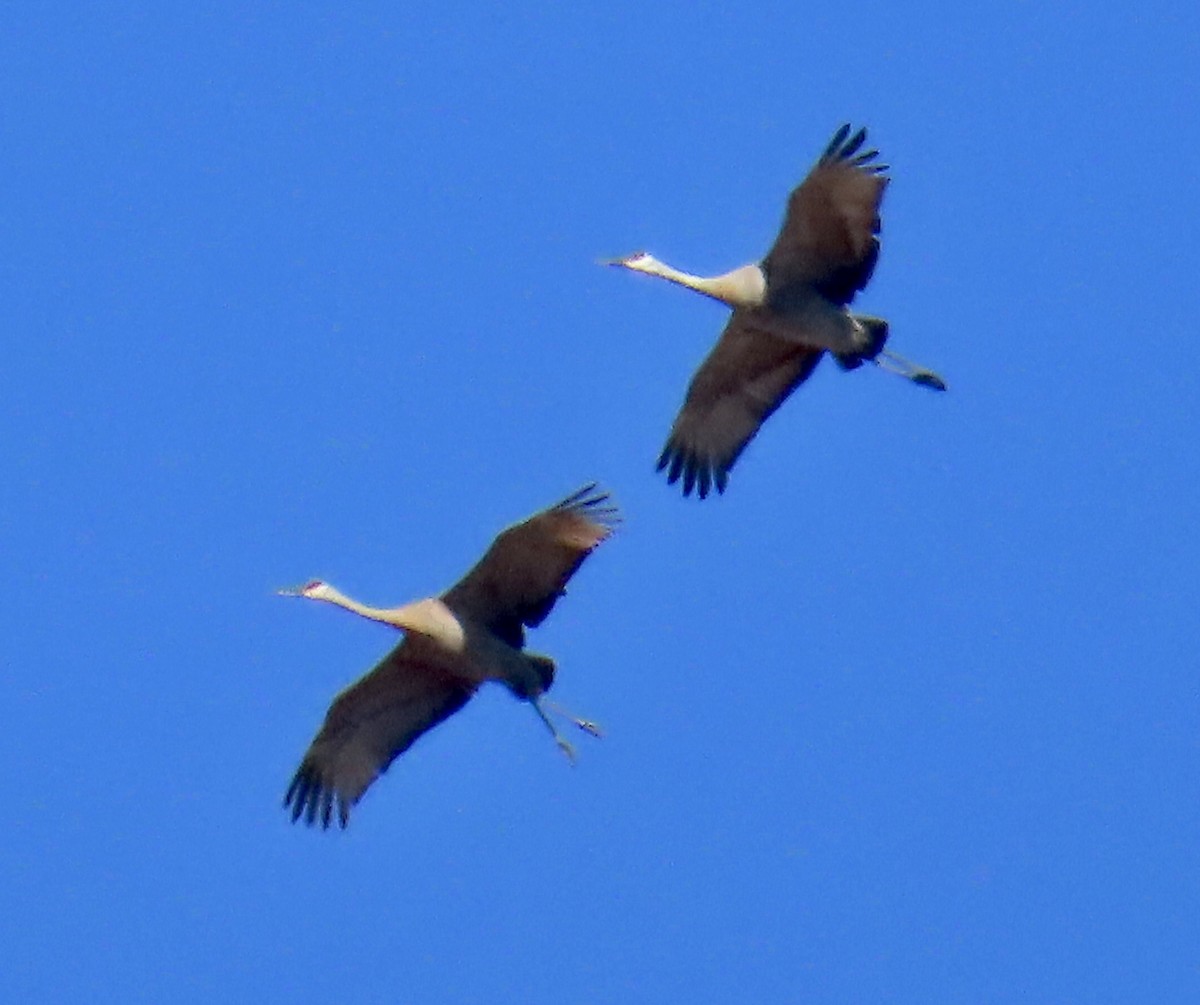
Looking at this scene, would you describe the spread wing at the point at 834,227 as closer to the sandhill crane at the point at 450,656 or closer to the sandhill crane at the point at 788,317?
the sandhill crane at the point at 788,317

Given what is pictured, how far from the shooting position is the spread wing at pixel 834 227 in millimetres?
24922

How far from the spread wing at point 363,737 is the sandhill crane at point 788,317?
114 inches

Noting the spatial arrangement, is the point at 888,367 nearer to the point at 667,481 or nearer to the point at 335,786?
the point at 667,481

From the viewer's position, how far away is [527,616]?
25.0 m

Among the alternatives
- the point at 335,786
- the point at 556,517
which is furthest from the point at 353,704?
the point at 556,517

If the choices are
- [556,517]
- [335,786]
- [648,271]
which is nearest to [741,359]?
[648,271]

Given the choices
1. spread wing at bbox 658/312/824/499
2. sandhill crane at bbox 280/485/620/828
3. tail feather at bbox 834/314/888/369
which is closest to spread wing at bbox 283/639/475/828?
sandhill crane at bbox 280/485/620/828

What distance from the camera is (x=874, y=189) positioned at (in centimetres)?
2505

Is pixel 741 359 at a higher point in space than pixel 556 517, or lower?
higher

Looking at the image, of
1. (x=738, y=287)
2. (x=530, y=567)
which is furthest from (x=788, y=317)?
(x=530, y=567)

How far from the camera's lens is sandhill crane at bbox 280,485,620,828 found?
24.6 m

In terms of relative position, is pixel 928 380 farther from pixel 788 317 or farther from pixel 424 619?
pixel 424 619

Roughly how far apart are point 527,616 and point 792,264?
11.1ft

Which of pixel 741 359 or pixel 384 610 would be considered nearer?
pixel 384 610
